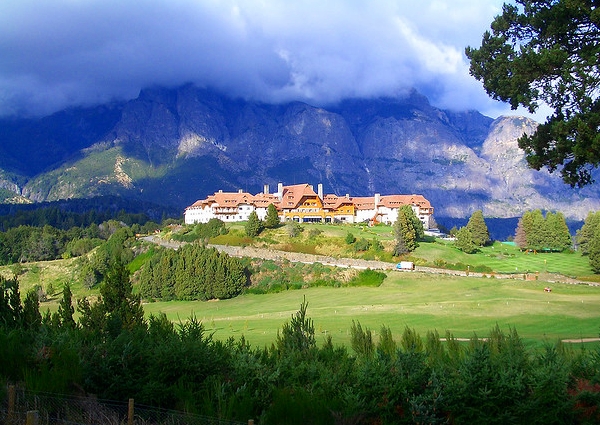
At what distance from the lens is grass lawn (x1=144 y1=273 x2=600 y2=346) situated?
32184mm

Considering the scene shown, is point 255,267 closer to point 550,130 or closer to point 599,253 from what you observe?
point 599,253

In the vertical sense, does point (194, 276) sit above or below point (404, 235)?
below

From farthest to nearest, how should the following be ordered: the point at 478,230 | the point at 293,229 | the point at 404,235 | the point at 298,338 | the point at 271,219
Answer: the point at 478,230
the point at 271,219
the point at 293,229
the point at 404,235
the point at 298,338

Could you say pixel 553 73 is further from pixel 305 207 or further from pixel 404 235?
pixel 305 207

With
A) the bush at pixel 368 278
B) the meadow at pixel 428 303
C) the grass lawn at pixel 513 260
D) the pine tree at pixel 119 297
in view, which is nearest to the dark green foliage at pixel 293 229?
the meadow at pixel 428 303

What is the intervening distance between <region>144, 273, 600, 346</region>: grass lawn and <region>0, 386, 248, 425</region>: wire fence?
589 inches

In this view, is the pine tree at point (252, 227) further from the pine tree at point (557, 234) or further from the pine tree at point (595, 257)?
the pine tree at point (557, 234)

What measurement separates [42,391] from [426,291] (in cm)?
4667

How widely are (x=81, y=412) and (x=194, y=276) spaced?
58.8 meters

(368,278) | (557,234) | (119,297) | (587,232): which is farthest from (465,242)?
(119,297)

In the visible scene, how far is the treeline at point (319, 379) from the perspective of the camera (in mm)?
9156

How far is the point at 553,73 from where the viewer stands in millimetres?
14617

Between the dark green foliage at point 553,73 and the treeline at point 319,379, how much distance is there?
5719mm

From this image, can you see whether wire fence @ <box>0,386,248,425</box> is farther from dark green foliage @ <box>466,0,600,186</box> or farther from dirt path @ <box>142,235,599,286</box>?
dirt path @ <box>142,235,599,286</box>
